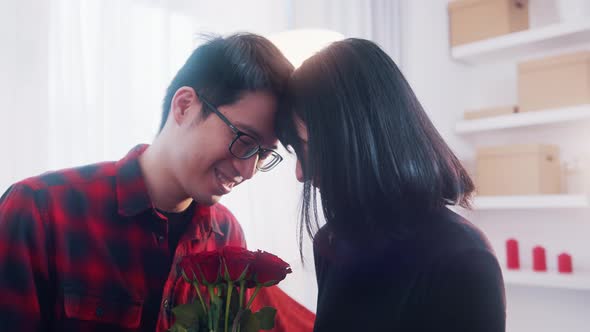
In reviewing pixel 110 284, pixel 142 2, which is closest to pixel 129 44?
pixel 142 2

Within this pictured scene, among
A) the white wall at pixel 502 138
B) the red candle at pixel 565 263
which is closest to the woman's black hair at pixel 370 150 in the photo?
the red candle at pixel 565 263

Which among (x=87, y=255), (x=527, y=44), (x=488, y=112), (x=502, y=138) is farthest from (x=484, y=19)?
(x=87, y=255)

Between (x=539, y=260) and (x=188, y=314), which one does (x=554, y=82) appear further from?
(x=188, y=314)

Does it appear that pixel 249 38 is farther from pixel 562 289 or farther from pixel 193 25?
pixel 562 289

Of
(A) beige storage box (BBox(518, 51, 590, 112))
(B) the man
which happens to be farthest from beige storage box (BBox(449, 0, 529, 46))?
(B) the man

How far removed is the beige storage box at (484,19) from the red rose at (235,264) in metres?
2.02

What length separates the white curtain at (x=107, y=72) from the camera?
5.33 ft

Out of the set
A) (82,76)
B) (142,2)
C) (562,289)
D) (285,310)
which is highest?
(142,2)

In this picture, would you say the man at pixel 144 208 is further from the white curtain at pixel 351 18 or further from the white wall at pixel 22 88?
the white curtain at pixel 351 18

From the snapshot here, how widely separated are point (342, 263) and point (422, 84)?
1794mm

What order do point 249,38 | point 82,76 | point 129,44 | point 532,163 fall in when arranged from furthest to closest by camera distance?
point 532,163 < point 129,44 < point 82,76 < point 249,38

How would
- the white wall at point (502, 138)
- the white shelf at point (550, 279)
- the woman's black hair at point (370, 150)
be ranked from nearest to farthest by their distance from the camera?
the woman's black hair at point (370, 150) → the white shelf at point (550, 279) → the white wall at point (502, 138)

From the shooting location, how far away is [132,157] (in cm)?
126

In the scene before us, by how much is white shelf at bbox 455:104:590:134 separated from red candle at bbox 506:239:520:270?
504mm
